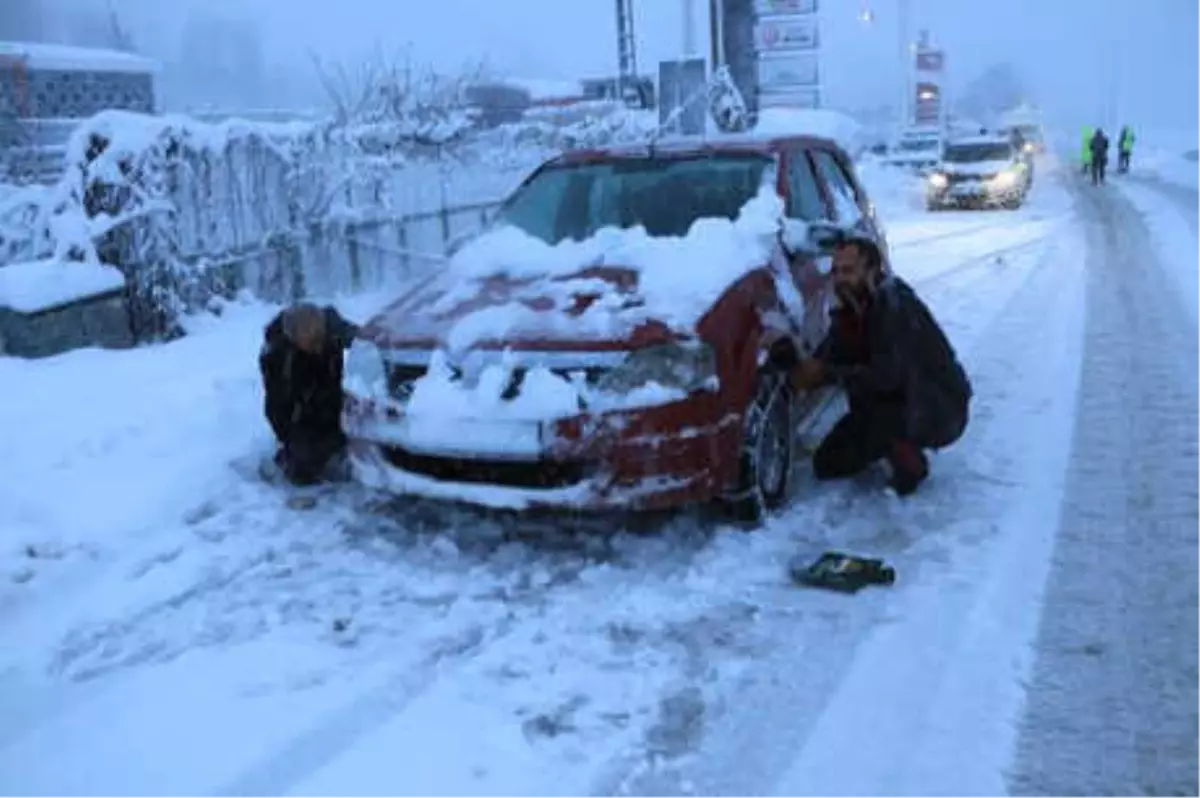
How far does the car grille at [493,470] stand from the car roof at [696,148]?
89.8 inches

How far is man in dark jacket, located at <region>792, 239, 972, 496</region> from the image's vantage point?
5.40 meters

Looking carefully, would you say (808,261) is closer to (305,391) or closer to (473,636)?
(305,391)

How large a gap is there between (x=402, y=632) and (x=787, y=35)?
72.8ft

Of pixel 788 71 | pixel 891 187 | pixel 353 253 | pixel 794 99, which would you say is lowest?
pixel 891 187

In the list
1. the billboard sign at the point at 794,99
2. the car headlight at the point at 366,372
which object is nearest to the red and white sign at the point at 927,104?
the billboard sign at the point at 794,99

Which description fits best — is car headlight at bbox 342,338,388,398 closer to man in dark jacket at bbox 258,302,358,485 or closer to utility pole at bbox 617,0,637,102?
man in dark jacket at bbox 258,302,358,485

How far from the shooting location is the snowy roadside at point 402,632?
342 cm

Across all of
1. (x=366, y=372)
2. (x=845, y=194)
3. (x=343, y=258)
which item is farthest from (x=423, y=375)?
(x=343, y=258)

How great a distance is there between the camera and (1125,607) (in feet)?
13.8

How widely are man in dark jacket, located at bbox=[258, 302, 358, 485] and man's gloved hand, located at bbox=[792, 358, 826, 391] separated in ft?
7.44

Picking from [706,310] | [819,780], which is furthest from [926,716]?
[706,310]

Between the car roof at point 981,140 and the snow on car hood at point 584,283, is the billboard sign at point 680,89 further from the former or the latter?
the snow on car hood at point 584,283

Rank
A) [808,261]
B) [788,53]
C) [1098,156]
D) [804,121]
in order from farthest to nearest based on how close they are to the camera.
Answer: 1. [1098,156]
2. [788,53]
3. [804,121]
4. [808,261]

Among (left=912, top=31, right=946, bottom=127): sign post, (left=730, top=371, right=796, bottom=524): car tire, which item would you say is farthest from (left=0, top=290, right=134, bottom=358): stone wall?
(left=912, top=31, right=946, bottom=127): sign post
